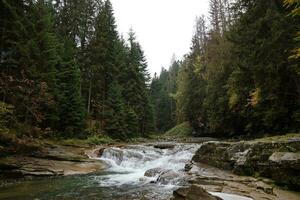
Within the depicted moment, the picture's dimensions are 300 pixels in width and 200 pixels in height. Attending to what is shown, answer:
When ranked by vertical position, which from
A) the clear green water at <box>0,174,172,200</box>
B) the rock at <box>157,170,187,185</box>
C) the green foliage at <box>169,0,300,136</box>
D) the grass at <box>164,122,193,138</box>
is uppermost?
the green foliage at <box>169,0,300,136</box>

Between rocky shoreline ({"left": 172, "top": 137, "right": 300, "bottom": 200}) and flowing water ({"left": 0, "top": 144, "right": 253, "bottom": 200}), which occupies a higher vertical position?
rocky shoreline ({"left": 172, "top": 137, "right": 300, "bottom": 200})

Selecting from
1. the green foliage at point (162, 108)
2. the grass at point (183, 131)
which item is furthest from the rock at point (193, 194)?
the green foliage at point (162, 108)

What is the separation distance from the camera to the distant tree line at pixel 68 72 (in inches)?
695

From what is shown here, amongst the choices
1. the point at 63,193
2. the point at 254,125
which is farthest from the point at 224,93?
the point at 63,193

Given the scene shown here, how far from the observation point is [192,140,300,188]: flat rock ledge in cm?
998

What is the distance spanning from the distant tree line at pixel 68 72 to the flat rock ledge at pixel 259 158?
9458 mm

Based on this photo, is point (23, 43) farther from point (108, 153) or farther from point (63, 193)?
point (63, 193)

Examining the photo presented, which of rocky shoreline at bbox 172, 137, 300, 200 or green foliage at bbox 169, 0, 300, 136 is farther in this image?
green foliage at bbox 169, 0, 300, 136

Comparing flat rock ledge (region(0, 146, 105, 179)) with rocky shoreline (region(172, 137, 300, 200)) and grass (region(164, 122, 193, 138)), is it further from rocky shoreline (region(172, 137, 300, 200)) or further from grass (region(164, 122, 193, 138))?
grass (region(164, 122, 193, 138))

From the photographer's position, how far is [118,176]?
1542 cm

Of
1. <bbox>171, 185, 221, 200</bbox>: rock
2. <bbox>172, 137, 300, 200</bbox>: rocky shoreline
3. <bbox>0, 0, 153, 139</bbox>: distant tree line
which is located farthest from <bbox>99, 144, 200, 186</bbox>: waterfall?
<bbox>171, 185, 221, 200</bbox>: rock

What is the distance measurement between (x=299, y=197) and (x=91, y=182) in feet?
28.2

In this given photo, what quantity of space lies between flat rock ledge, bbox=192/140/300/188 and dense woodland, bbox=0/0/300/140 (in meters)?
3.53

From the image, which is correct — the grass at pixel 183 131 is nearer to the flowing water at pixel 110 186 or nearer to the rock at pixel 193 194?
the flowing water at pixel 110 186
